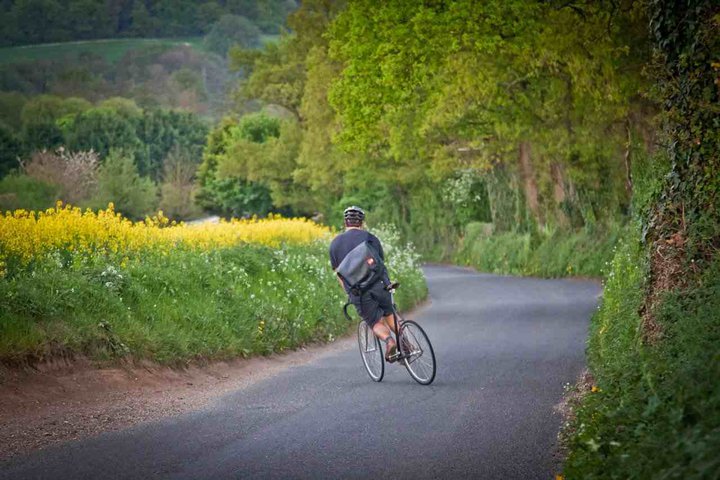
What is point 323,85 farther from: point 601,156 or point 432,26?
point 432,26

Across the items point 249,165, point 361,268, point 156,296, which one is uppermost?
point 249,165

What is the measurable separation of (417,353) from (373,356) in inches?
33.7

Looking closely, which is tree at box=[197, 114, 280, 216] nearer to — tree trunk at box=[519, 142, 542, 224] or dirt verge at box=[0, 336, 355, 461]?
tree trunk at box=[519, 142, 542, 224]

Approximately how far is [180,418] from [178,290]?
17.8 feet

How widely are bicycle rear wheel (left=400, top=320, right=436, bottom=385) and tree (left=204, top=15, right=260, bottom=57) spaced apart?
12680 centimetres

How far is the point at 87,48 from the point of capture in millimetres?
106188

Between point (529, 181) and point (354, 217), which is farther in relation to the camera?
point (529, 181)

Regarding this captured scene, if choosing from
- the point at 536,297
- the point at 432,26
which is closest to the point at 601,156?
the point at 536,297

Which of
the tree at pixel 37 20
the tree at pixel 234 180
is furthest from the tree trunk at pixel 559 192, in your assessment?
the tree at pixel 37 20

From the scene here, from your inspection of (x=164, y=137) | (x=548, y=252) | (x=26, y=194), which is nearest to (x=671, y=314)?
(x=548, y=252)

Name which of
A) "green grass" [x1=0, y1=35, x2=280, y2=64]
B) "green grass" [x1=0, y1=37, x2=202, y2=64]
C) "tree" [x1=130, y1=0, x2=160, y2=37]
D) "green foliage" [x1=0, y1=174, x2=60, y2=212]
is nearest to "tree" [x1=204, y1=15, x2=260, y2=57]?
"green grass" [x1=0, y1=35, x2=280, y2=64]

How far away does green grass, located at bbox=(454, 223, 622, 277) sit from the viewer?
36219 millimetres

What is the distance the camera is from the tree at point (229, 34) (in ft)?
453

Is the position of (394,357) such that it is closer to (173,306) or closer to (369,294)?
(369,294)
